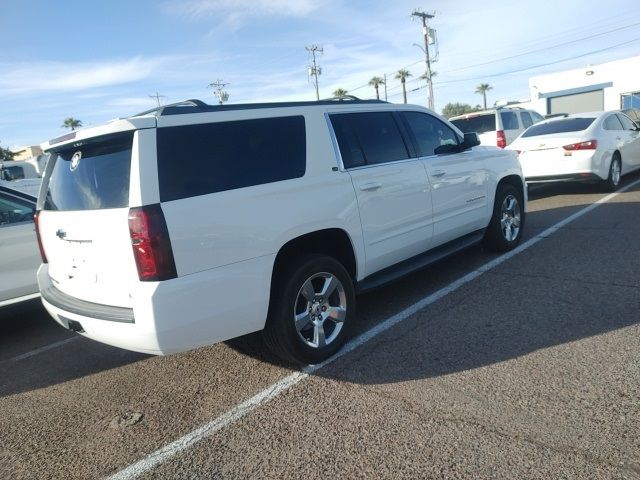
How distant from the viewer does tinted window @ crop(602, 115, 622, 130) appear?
9719mm

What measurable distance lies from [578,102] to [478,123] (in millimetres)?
40064

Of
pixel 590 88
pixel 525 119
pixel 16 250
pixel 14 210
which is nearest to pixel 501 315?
pixel 16 250

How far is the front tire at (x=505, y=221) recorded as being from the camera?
233 inches

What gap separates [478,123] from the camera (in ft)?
39.5

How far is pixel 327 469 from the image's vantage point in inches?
101

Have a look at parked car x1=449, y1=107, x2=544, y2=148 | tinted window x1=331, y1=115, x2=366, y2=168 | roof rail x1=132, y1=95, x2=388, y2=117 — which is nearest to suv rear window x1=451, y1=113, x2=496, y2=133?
parked car x1=449, y1=107, x2=544, y2=148

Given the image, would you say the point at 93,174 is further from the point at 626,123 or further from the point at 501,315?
the point at 626,123

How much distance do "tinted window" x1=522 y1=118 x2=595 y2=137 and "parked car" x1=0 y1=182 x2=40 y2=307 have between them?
894 centimetres

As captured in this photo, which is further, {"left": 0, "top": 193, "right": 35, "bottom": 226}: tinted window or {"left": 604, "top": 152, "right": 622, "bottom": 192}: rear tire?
{"left": 604, "top": 152, "right": 622, "bottom": 192}: rear tire

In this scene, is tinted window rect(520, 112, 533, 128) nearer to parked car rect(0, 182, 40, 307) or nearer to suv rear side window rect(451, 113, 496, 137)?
suv rear side window rect(451, 113, 496, 137)

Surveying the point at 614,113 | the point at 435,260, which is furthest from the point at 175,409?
the point at 614,113

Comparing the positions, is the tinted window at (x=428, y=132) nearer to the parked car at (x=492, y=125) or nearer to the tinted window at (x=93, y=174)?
the tinted window at (x=93, y=174)

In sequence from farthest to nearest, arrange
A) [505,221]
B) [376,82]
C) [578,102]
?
[376,82] < [578,102] < [505,221]

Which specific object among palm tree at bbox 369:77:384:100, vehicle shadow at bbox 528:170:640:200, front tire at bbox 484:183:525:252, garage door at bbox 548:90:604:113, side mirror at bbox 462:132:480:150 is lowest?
vehicle shadow at bbox 528:170:640:200
